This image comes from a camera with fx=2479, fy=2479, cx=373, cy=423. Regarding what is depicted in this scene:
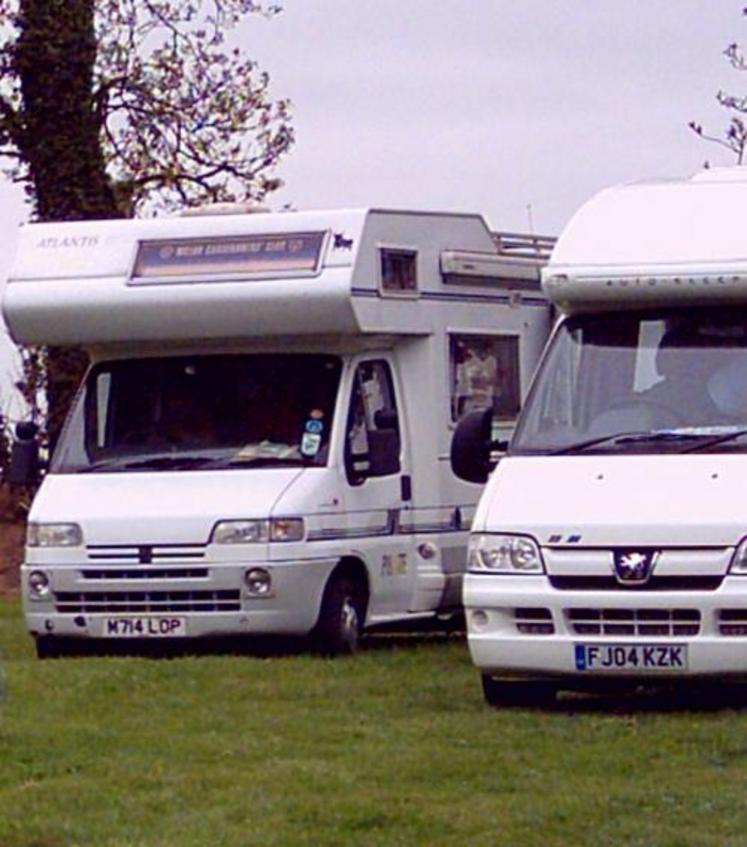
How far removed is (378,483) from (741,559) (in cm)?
454

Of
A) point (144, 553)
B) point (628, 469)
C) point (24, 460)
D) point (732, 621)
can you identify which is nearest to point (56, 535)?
point (144, 553)

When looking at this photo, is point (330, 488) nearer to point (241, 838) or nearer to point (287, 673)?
point (287, 673)

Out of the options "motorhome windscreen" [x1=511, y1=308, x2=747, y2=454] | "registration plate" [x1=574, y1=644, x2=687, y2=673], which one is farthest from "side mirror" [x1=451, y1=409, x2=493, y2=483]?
"registration plate" [x1=574, y1=644, x2=687, y2=673]

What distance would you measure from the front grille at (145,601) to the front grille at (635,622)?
11.5 ft

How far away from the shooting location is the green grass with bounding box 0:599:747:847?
955cm

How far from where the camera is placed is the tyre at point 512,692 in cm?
1311

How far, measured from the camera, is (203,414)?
53.2 ft

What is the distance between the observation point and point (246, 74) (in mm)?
27656

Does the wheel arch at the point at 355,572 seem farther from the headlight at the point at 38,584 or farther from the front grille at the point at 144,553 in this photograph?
the headlight at the point at 38,584

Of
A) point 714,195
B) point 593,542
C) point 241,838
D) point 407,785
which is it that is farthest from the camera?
point 714,195

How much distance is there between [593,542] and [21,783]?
10.5ft

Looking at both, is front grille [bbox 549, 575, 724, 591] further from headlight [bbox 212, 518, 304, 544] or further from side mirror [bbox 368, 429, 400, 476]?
side mirror [bbox 368, 429, 400, 476]

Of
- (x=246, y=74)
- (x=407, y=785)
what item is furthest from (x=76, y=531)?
(x=246, y=74)

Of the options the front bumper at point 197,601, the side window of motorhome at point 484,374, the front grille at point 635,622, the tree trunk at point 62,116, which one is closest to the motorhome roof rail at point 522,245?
the side window of motorhome at point 484,374
